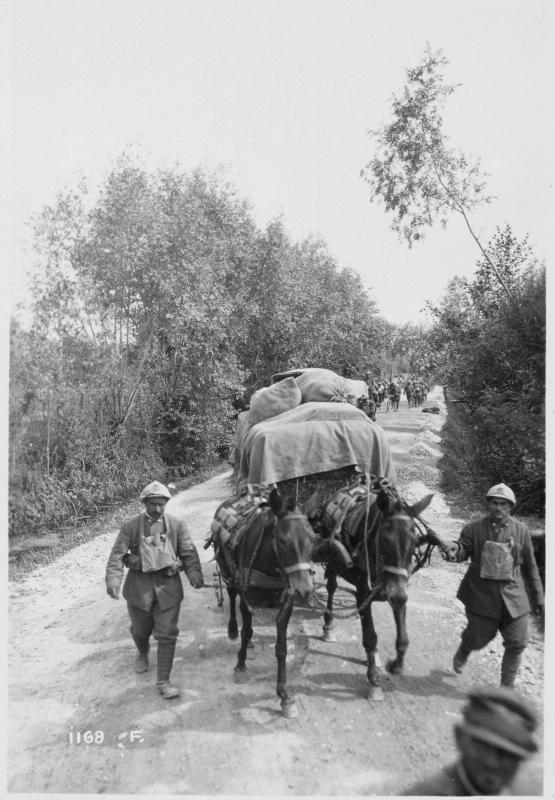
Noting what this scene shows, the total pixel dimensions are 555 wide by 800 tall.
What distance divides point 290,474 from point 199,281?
10.3 metres

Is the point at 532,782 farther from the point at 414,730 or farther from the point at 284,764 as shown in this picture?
the point at 284,764

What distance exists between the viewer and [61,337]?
1020 centimetres

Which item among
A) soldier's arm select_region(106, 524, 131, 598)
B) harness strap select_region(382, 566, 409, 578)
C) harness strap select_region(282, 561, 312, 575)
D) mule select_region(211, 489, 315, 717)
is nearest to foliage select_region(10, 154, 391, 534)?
soldier's arm select_region(106, 524, 131, 598)

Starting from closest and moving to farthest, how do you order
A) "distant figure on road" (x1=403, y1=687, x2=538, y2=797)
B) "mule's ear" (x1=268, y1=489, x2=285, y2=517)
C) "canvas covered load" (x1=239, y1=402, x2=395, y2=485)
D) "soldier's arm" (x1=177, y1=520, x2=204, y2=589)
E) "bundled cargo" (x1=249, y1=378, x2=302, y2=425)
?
1. "distant figure on road" (x1=403, y1=687, x2=538, y2=797)
2. "mule's ear" (x1=268, y1=489, x2=285, y2=517)
3. "soldier's arm" (x1=177, y1=520, x2=204, y2=589)
4. "canvas covered load" (x1=239, y1=402, x2=395, y2=485)
5. "bundled cargo" (x1=249, y1=378, x2=302, y2=425)

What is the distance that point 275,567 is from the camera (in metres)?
4.98

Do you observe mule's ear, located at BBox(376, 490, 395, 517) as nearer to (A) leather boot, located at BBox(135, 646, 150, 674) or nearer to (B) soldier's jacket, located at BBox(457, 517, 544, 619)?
(B) soldier's jacket, located at BBox(457, 517, 544, 619)

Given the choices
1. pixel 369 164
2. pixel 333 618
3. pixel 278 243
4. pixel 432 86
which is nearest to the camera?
pixel 333 618

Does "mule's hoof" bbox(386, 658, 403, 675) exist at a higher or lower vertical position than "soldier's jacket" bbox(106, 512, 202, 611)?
lower

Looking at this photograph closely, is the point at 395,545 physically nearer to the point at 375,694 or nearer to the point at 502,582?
the point at 502,582

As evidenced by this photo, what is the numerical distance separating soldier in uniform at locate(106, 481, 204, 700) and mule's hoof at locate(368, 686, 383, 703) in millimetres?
1864

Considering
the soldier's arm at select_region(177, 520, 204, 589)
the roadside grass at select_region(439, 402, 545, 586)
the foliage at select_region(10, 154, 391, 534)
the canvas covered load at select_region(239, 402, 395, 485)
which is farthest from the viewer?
the foliage at select_region(10, 154, 391, 534)

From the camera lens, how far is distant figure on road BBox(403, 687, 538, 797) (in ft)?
6.86

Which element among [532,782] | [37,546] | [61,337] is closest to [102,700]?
[532,782]

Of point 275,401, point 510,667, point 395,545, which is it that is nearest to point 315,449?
point 395,545
